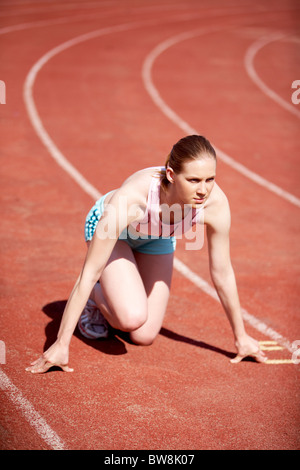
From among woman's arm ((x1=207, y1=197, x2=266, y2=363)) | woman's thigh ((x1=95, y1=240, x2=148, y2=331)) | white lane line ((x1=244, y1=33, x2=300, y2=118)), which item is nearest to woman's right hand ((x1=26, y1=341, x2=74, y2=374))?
woman's thigh ((x1=95, y1=240, x2=148, y2=331))

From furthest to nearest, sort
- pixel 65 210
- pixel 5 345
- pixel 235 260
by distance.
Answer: pixel 65 210 → pixel 235 260 → pixel 5 345

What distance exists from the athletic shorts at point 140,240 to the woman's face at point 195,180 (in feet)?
2.68

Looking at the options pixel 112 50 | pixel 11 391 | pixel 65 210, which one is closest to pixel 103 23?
pixel 112 50

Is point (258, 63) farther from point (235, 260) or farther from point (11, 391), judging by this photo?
point (11, 391)

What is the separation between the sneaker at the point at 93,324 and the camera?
188 inches

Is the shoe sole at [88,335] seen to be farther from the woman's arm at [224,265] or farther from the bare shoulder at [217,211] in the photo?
the bare shoulder at [217,211]

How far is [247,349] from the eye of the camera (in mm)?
4586

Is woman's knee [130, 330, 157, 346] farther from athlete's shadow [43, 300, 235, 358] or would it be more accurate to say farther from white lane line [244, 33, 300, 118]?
white lane line [244, 33, 300, 118]

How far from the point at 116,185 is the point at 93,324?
3.55 m

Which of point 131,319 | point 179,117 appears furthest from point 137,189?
point 179,117

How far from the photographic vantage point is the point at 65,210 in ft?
23.7

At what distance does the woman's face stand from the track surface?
4.30 feet

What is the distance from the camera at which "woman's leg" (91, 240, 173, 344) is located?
442 cm

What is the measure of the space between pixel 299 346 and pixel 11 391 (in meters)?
2.29
